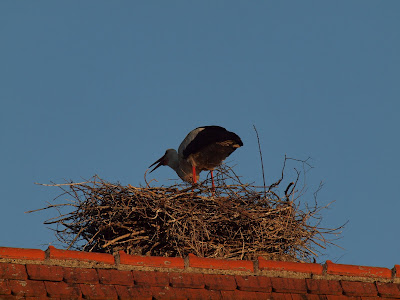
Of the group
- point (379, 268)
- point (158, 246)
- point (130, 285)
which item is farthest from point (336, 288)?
point (158, 246)

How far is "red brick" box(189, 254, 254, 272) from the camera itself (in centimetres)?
473

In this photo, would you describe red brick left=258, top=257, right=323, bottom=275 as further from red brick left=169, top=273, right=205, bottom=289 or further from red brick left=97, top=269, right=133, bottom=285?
red brick left=97, top=269, right=133, bottom=285

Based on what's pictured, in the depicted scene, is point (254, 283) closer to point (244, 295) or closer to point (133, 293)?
point (244, 295)

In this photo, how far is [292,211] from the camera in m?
7.71

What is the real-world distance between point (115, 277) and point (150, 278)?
0.22 metres

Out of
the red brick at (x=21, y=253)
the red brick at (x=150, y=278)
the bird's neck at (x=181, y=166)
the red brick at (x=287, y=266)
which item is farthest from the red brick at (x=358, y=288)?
the bird's neck at (x=181, y=166)

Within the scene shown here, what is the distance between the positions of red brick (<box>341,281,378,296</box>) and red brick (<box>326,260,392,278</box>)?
2.5 inches

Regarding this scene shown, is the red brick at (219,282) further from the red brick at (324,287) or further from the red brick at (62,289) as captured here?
the red brick at (62,289)

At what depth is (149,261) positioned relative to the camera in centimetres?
461

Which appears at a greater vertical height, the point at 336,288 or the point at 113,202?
the point at 113,202

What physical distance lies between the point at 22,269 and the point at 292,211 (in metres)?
3.98

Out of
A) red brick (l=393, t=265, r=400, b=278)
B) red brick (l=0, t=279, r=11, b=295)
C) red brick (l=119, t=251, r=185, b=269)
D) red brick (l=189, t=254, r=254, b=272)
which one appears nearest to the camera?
red brick (l=0, t=279, r=11, b=295)

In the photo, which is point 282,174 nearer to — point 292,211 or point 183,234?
point 292,211

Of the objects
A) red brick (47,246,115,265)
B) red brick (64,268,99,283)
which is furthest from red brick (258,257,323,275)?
red brick (64,268,99,283)
